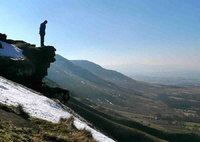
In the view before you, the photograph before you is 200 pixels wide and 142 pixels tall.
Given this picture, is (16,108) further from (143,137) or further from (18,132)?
(143,137)

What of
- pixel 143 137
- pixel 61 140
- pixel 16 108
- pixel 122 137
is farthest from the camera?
pixel 143 137

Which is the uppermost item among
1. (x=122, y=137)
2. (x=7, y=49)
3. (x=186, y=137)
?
(x=7, y=49)

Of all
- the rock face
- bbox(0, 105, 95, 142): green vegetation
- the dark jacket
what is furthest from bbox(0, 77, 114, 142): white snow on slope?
the dark jacket

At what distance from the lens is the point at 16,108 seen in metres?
16.6

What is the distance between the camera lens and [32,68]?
43.9 meters

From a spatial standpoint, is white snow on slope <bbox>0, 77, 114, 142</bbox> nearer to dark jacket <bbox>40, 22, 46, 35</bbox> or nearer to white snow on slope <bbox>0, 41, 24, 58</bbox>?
white snow on slope <bbox>0, 41, 24, 58</bbox>

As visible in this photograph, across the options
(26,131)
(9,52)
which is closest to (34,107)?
(26,131)

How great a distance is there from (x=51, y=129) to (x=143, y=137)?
10705 cm

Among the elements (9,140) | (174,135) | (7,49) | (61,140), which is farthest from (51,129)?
(174,135)

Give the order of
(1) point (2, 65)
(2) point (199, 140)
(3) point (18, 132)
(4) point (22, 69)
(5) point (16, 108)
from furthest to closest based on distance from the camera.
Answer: (2) point (199, 140) → (4) point (22, 69) → (1) point (2, 65) → (5) point (16, 108) → (3) point (18, 132)

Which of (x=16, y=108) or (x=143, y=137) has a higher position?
(x=16, y=108)

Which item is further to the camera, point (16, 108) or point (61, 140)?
point (16, 108)

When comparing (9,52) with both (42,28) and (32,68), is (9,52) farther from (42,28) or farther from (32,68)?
(42,28)

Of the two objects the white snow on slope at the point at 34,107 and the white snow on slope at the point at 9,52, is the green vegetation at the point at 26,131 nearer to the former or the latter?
the white snow on slope at the point at 34,107
